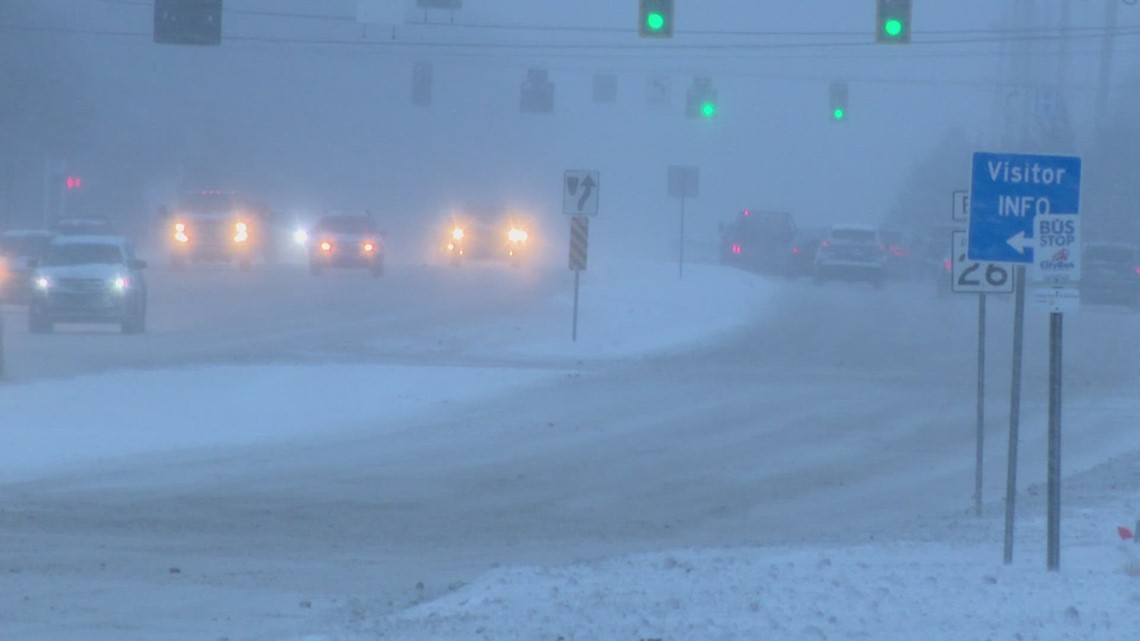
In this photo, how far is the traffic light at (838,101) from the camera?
127 feet

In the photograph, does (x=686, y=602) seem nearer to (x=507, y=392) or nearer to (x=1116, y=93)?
(x=507, y=392)

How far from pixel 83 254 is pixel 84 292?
106cm

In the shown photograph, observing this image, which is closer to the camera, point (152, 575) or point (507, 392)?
point (152, 575)

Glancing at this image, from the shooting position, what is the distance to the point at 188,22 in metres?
24.5

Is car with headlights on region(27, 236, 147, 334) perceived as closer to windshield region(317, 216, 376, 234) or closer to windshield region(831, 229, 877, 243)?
windshield region(317, 216, 376, 234)

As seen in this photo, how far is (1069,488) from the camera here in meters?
15.7

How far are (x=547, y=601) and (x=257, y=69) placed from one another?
90.8m

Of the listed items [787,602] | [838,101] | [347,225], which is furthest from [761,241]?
[787,602]

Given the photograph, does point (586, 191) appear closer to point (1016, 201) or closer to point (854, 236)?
point (1016, 201)

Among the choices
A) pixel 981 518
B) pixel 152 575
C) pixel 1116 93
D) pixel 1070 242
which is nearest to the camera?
pixel 1070 242

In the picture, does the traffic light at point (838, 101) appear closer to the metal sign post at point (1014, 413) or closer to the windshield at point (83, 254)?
the windshield at point (83, 254)

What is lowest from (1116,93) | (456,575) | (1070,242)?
(456,575)

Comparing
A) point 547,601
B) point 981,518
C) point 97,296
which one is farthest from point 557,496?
point 97,296

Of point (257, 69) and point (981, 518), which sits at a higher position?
point (257, 69)
